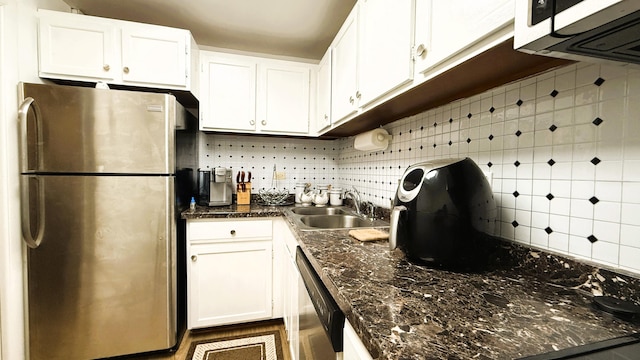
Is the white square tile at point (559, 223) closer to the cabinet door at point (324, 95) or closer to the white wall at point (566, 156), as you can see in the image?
the white wall at point (566, 156)

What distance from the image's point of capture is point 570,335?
465mm

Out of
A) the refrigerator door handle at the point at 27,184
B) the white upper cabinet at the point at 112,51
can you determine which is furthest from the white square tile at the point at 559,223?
the refrigerator door handle at the point at 27,184

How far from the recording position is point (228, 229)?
5.76ft

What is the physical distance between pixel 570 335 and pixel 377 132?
1256 millimetres

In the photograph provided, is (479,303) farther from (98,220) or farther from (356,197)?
(98,220)

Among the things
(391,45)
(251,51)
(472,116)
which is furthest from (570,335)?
(251,51)

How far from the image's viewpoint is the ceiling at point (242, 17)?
1674 millimetres

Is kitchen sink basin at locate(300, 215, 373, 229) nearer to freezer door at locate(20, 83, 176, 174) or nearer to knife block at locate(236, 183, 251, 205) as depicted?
knife block at locate(236, 183, 251, 205)

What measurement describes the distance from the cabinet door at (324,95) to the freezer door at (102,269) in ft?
3.67

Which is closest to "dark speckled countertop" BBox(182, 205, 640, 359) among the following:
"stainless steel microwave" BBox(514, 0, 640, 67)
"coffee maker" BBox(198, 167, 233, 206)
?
"stainless steel microwave" BBox(514, 0, 640, 67)

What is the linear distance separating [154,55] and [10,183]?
106cm

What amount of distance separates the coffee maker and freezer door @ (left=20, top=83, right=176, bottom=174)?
1.47 feet

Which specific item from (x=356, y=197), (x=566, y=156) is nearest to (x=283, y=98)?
(x=356, y=197)

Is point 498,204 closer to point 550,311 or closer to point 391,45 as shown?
point 550,311
